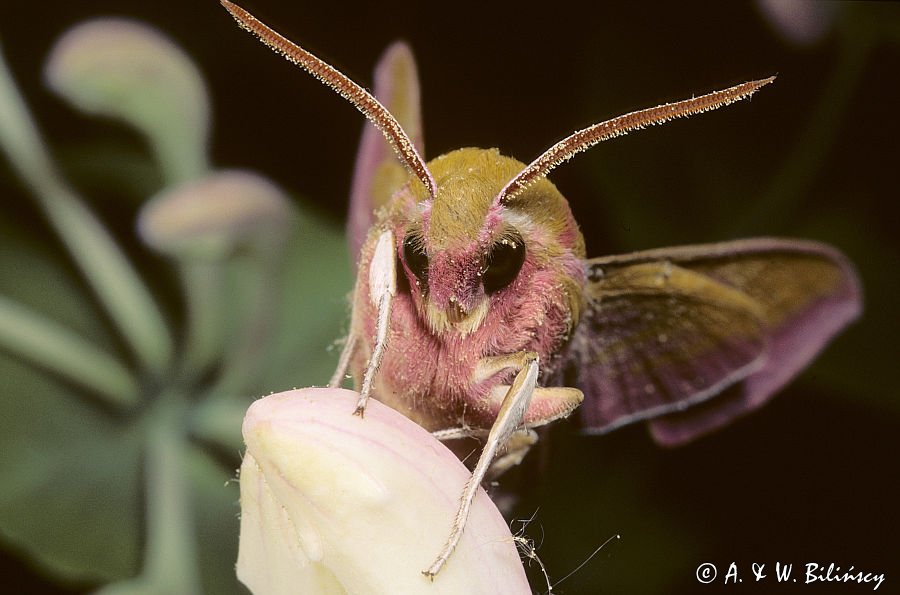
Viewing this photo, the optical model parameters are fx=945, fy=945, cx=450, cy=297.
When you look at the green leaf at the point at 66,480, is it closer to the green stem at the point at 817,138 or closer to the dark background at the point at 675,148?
the dark background at the point at 675,148

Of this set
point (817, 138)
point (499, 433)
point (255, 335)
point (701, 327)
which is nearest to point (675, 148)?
point (817, 138)

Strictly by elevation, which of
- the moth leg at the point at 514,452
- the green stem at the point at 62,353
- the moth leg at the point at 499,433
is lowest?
the green stem at the point at 62,353

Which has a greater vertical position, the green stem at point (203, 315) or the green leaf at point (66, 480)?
the green stem at point (203, 315)

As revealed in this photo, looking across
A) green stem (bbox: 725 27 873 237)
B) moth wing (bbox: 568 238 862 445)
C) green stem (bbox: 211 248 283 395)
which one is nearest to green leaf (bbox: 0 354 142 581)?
green stem (bbox: 211 248 283 395)

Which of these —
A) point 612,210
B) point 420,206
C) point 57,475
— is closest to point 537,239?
point 420,206

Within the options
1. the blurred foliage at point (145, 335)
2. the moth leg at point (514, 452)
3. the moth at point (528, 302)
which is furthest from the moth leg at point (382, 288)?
the blurred foliage at point (145, 335)

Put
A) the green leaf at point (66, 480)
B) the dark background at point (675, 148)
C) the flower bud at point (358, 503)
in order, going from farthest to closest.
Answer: the dark background at point (675, 148), the green leaf at point (66, 480), the flower bud at point (358, 503)

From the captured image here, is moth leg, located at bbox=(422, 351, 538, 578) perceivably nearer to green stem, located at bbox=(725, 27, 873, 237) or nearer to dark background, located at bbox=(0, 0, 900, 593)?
dark background, located at bbox=(0, 0, 900, 593)

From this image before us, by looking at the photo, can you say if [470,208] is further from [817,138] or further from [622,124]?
[817,138]
